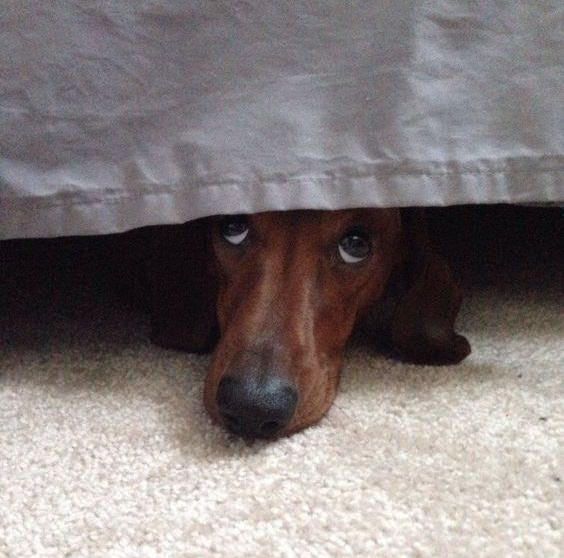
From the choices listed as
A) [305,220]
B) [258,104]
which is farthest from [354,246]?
[258,104]

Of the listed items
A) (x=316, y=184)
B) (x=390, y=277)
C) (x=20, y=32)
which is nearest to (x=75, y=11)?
(x=20, y=32)

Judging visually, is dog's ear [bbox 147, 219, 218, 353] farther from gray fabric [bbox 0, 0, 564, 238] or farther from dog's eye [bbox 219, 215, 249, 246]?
gray fabric [bbox 0, 0, 564, 238]

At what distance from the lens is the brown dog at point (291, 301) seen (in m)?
1.01

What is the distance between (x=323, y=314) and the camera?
113 centimetres

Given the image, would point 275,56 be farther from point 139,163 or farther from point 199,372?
point 199,372

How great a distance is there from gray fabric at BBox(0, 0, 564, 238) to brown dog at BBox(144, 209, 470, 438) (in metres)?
0.14

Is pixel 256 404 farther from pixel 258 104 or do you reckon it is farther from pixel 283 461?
pixel 258 104

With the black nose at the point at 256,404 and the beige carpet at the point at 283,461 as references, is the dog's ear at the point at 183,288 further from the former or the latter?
the black nose at the point at 256,404

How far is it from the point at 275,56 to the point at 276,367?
371 mm

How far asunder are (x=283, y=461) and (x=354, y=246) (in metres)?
0.36

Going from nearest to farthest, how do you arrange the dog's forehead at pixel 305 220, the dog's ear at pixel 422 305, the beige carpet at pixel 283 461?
the beige carpet at pixel 283 461, the dog's forehead at pixel 305 220, the dog's ear at pixel 422 305

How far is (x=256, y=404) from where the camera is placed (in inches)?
38.2

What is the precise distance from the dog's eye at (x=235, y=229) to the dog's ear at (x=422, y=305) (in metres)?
0.27

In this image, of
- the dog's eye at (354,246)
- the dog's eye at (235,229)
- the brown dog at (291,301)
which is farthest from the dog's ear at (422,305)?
the dog's eye at (235,229)
